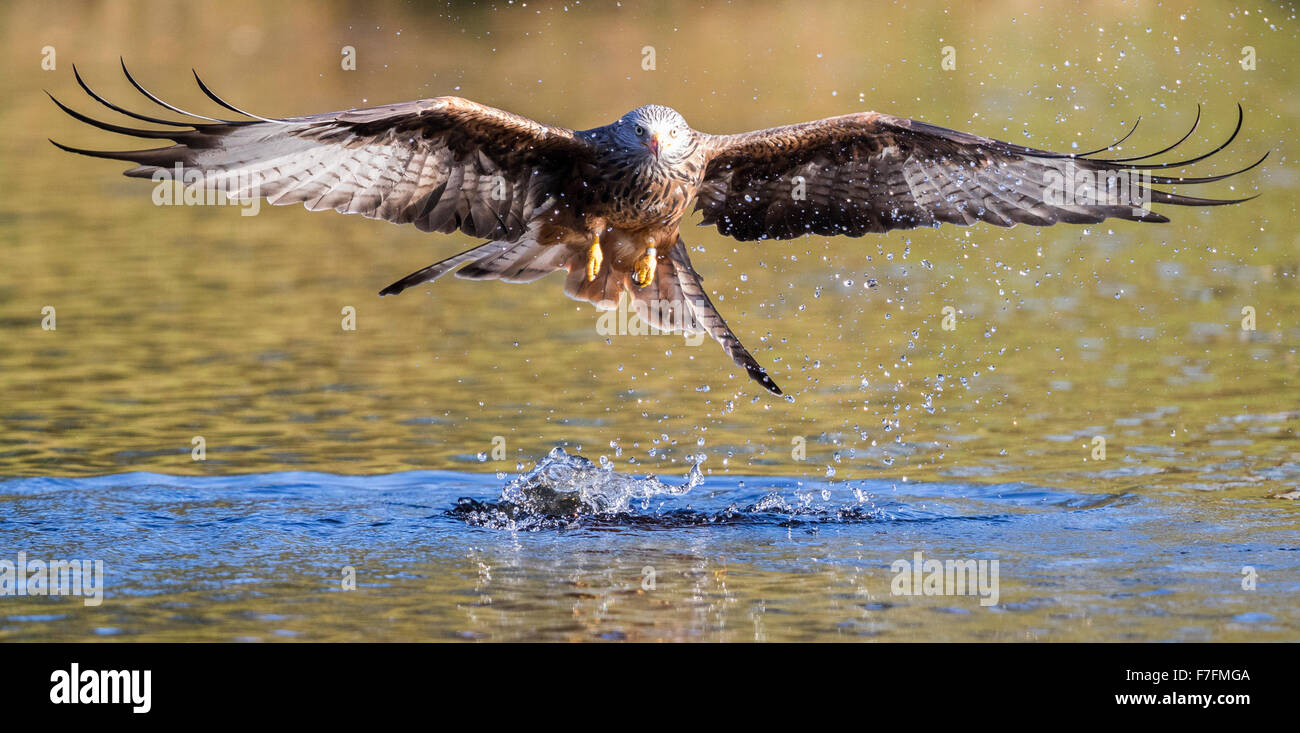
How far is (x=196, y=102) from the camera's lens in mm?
21062

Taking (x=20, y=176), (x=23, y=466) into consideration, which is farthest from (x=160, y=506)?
(x=20, y=176)

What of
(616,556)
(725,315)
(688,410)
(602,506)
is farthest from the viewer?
(725,315)

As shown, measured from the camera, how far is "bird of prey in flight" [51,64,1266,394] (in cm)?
795

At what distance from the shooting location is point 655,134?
8.52 meters

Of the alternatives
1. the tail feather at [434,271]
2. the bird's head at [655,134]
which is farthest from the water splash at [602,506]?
the bird's head at [655,134]

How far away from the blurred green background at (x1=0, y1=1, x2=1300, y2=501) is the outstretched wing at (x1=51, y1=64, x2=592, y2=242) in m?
1.82

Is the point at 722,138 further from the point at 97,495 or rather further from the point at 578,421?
the point at 97,495

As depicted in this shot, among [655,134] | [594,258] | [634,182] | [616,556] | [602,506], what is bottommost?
[616,556]

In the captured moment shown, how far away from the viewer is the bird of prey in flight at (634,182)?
26.1 ft

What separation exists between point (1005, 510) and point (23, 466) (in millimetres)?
5611

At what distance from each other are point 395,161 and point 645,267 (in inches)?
65.7

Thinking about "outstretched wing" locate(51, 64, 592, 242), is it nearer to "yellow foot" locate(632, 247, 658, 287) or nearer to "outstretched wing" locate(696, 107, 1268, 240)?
"yellow foot" locate(632, 247, 658, 287)

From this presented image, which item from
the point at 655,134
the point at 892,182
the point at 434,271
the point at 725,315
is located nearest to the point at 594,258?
the point at 655,134

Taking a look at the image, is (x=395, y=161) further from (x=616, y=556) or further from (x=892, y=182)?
(x=892, y=182)
